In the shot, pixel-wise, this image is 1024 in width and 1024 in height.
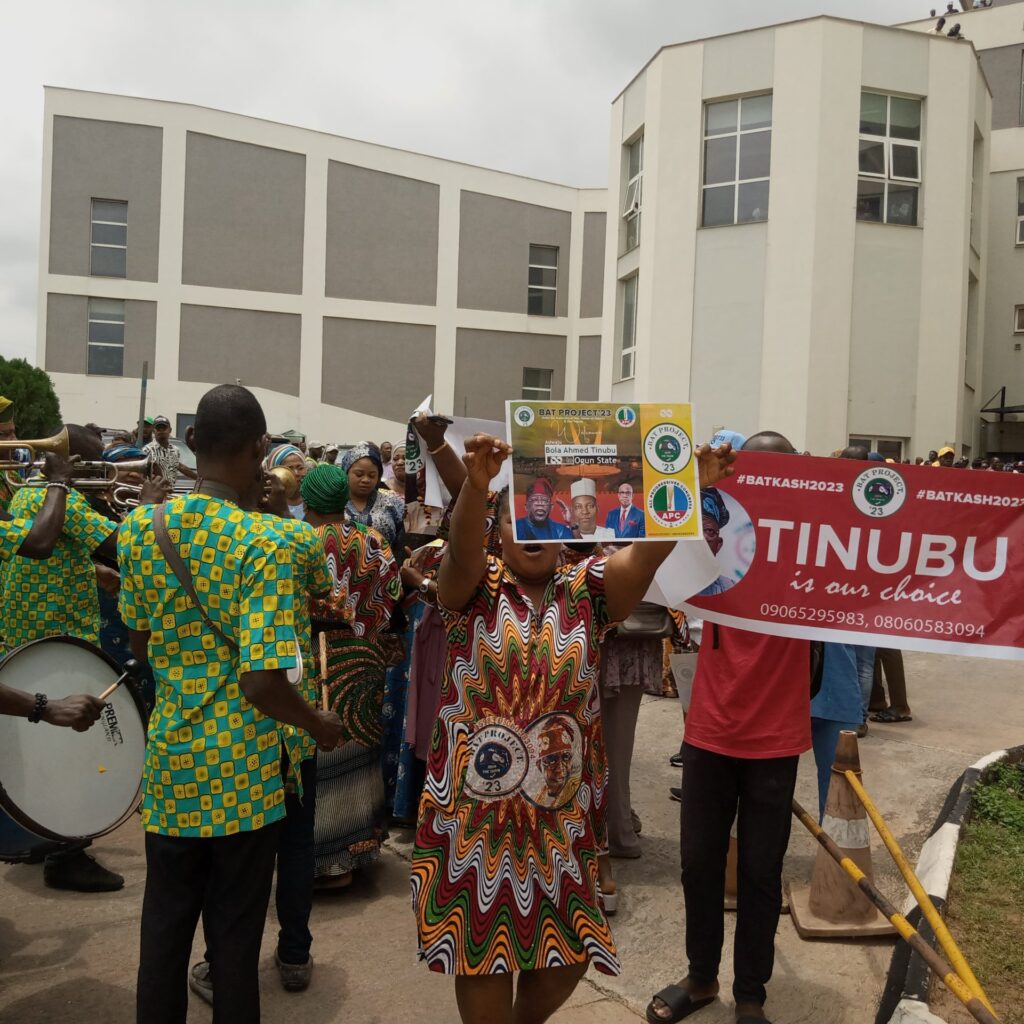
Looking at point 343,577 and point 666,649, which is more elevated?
point 343,577

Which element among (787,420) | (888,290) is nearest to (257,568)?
(787,420)

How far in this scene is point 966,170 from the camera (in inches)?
797

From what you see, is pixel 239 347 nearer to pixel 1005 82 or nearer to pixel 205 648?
pixel 1005 82

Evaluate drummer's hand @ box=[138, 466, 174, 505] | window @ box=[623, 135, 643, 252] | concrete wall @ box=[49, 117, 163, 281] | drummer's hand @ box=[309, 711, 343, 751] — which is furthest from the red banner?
concrete wall @ box=[49, 117, 163, 281]

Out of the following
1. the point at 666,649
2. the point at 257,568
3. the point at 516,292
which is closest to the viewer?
the point at 257,568

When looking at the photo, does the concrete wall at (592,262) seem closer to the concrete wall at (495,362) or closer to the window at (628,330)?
the concrete wall at (495,362)

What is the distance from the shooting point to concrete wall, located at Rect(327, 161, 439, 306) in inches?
1299

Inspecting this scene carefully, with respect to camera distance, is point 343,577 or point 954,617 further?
point 343,577

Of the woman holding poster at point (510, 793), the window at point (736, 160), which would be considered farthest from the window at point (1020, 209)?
the woman holding poster at point (510, 793)

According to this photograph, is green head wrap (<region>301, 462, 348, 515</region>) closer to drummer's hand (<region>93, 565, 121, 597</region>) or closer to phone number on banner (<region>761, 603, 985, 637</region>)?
drummer's hand (<region>93, 565, 121, 597</region>)

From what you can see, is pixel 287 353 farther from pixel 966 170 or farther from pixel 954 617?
pixel 954 617

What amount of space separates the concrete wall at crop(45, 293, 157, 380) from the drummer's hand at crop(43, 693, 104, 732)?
30688 millimetres

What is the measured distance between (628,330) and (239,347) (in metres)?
14.7

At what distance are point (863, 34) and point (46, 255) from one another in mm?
24681
